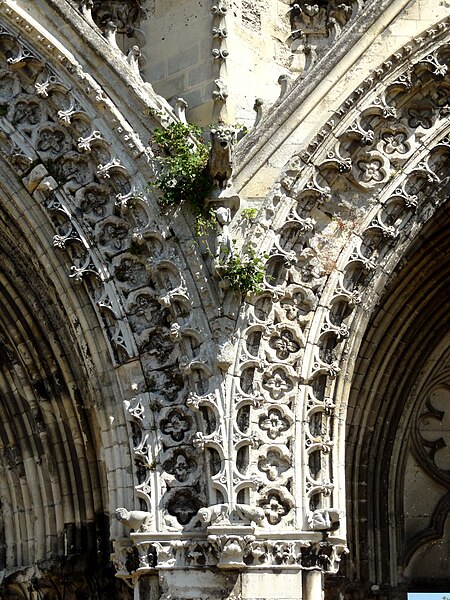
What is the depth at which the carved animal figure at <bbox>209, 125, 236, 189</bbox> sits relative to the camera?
1127 centimetres

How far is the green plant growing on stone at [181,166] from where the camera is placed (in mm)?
11547

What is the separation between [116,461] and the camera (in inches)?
444

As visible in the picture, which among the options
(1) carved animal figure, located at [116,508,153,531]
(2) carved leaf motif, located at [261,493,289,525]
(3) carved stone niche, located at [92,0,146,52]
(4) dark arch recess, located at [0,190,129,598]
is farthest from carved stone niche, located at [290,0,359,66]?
(1) carved animal figure, located at [116,508,153,531]

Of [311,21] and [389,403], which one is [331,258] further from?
[311,21]

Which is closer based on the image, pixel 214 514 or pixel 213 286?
pixel 214 514

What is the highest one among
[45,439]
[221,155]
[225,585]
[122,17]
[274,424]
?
[122,17]

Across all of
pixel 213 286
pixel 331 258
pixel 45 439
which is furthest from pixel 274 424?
pixel 45 439

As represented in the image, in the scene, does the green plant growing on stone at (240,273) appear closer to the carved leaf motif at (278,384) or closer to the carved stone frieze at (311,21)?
the carved leaf motif at (278,384)

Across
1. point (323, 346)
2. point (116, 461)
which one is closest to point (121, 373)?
point (116, 461)

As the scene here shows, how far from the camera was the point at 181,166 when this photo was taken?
11.6 metres

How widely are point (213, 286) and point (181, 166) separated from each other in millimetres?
1026

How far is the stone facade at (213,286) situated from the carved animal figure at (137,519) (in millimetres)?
21

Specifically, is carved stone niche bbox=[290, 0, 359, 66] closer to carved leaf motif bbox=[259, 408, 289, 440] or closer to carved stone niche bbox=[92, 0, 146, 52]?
carved stone niche bbox=[92, 0, 146, 52]

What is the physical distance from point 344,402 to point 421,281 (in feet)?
5.56
